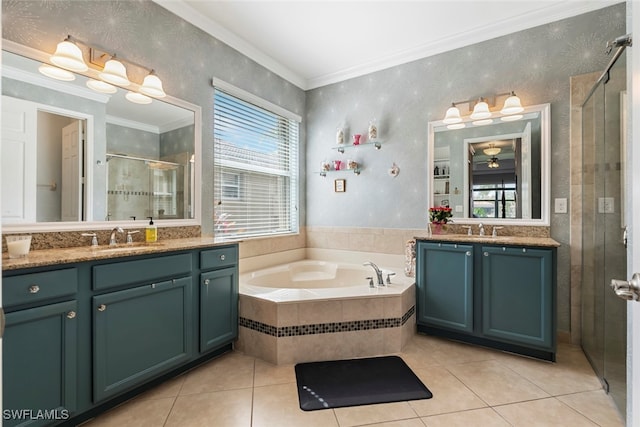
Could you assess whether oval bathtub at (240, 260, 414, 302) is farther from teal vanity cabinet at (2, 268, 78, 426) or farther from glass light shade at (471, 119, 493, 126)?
glass light shade at (471, 119, 493, 126)

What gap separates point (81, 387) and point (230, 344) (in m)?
1.08

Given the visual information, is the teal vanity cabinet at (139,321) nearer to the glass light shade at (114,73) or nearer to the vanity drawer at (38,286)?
the vanity drawer at (38,286)

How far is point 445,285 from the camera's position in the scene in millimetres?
2777

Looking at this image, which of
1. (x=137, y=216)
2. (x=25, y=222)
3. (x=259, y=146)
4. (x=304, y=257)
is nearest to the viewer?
(x=25, y=222)

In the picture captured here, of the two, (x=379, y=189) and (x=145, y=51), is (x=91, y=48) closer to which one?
(x=145, y=51)

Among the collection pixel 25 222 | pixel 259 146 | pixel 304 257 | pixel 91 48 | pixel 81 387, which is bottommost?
pixel 81 387

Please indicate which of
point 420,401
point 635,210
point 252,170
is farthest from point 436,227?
point 635,210

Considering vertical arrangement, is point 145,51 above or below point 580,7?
below

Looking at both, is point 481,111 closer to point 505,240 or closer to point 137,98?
point 505,240

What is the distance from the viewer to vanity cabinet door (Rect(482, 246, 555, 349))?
239 centimetres

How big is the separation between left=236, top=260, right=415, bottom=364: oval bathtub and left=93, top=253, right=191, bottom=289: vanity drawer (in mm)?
610

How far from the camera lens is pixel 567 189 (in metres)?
2.75

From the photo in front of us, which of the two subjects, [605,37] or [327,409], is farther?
[605,37]

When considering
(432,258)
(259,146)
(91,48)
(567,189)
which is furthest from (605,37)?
(91,48)
